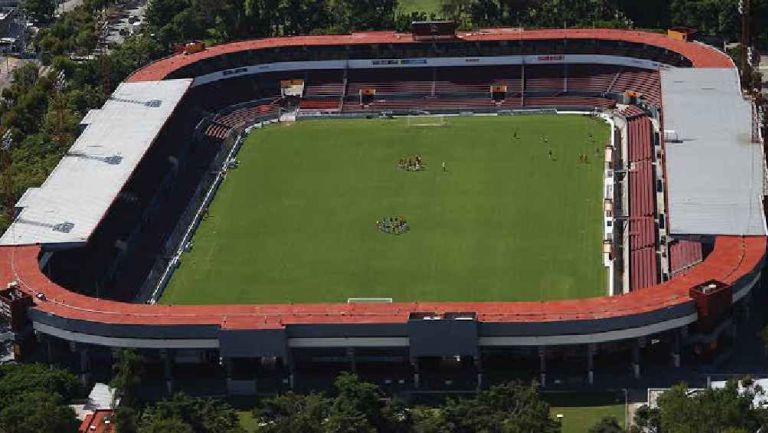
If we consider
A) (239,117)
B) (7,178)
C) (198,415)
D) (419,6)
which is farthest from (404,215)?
(419,6)

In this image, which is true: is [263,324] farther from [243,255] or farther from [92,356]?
[243,255]

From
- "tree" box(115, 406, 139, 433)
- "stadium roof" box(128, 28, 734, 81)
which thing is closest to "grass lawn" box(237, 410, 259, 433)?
"tree" box(115, 406, 139, 433)

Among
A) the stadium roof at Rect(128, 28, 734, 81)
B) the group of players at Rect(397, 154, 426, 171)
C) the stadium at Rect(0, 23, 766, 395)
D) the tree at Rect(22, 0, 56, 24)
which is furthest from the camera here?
the tree at Rect(22, 0, 56, 24)

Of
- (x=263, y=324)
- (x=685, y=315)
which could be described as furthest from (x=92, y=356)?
(x=685, y=315)

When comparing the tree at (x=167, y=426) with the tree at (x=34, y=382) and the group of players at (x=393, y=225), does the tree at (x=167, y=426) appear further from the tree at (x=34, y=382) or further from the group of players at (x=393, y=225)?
the group of players at (x=393, y=225)

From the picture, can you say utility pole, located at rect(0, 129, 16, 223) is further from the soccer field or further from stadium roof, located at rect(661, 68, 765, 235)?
stadium roof, located at rect(661, 68, 765, 235)

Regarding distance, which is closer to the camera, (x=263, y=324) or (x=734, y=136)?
(x=263, y=324)
